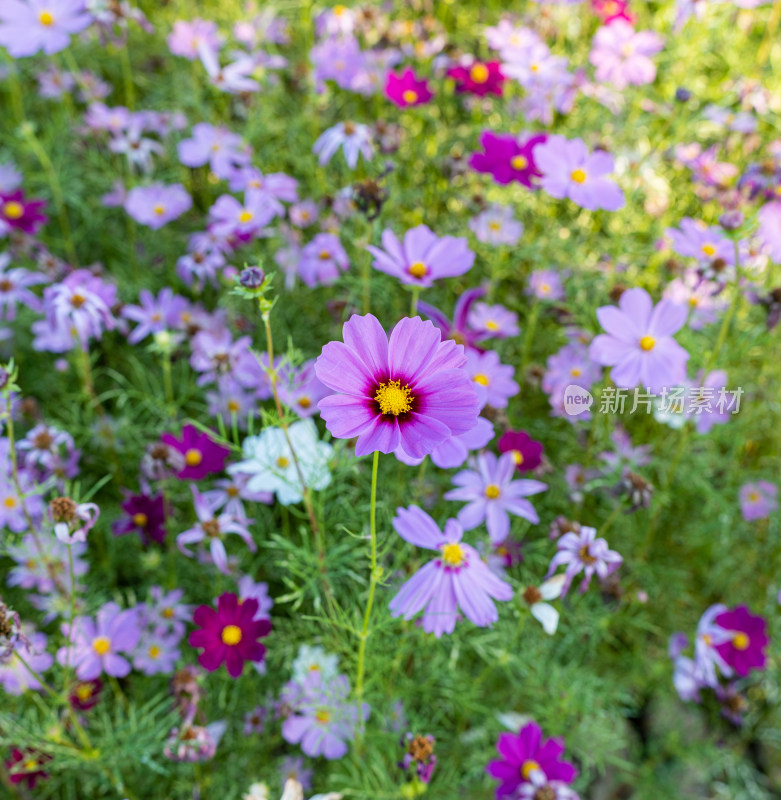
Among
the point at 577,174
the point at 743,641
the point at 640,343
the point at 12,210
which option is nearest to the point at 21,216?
the point at 12,210

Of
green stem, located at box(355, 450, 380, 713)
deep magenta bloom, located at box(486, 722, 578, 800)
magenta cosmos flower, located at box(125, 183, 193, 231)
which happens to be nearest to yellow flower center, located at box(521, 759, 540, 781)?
deep magenta bloom, located at box(486, 722, 578, 800)

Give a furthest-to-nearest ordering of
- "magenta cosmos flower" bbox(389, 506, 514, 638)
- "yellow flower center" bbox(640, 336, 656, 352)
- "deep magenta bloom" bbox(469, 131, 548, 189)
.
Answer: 1. "deep magenta bloom" bbox(469, 131, 548, 189)
2. "yellow flower center" bbox(640, 336, 656, 352)
3. "magenta cosmos flower" bbox(389, 506, 514, 638)

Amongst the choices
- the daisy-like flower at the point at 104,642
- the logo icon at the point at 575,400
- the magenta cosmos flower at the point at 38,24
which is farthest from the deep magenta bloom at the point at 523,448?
the magenta cosmos flower at the point at 38,24

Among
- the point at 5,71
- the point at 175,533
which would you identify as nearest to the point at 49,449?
the point at 175,533

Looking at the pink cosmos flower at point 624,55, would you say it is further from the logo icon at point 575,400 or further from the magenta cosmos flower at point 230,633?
the magenta cosmos flower at point 230,633

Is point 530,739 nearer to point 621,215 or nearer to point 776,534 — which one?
point 776,534

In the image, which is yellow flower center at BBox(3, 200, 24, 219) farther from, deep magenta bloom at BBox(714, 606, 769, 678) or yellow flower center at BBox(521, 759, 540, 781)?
deep magenta bloom at BBox(714, 606, 769, 678)

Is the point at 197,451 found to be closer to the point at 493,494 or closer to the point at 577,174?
the point at 493,494
